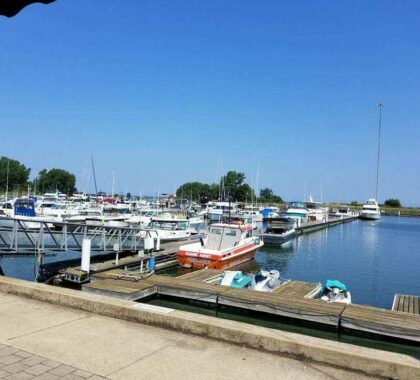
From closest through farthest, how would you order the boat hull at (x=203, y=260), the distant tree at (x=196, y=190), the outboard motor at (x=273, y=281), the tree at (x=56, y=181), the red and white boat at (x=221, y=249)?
1. the outboard motor at (x=273, y=281)
2. the boat hull at (x=203, y=260)
3. the red and white boat at (x=221, y=249)
4. the tree at (x=56, y=181)
5. the distant tree at (x=196, y=190)

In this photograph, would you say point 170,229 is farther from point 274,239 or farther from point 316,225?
point 316,225

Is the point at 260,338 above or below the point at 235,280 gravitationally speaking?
above

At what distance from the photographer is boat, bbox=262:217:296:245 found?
49281mm

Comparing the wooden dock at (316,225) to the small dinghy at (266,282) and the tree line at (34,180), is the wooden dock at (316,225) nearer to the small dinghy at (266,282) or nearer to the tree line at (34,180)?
the small dinghy at (266,282)

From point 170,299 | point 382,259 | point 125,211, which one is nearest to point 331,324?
point 170,299

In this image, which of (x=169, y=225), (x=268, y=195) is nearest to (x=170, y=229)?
(x=169, y=225)

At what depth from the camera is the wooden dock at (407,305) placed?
17594 millimetres

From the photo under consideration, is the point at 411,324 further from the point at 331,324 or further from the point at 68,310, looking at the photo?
the point at 68,310

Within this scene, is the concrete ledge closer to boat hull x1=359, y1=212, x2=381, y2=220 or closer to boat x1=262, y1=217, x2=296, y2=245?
boat x1=262, y1=217, x2=296, y2=245

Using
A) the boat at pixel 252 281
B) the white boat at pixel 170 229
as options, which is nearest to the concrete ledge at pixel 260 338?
the boat at pixel 252 281

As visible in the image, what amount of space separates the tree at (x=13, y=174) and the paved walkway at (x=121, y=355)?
14154 cm

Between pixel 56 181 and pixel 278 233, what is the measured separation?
128 metres

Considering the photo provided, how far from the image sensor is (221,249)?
99.5ft

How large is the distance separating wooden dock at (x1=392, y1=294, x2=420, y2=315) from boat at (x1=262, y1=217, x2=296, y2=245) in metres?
29.3
